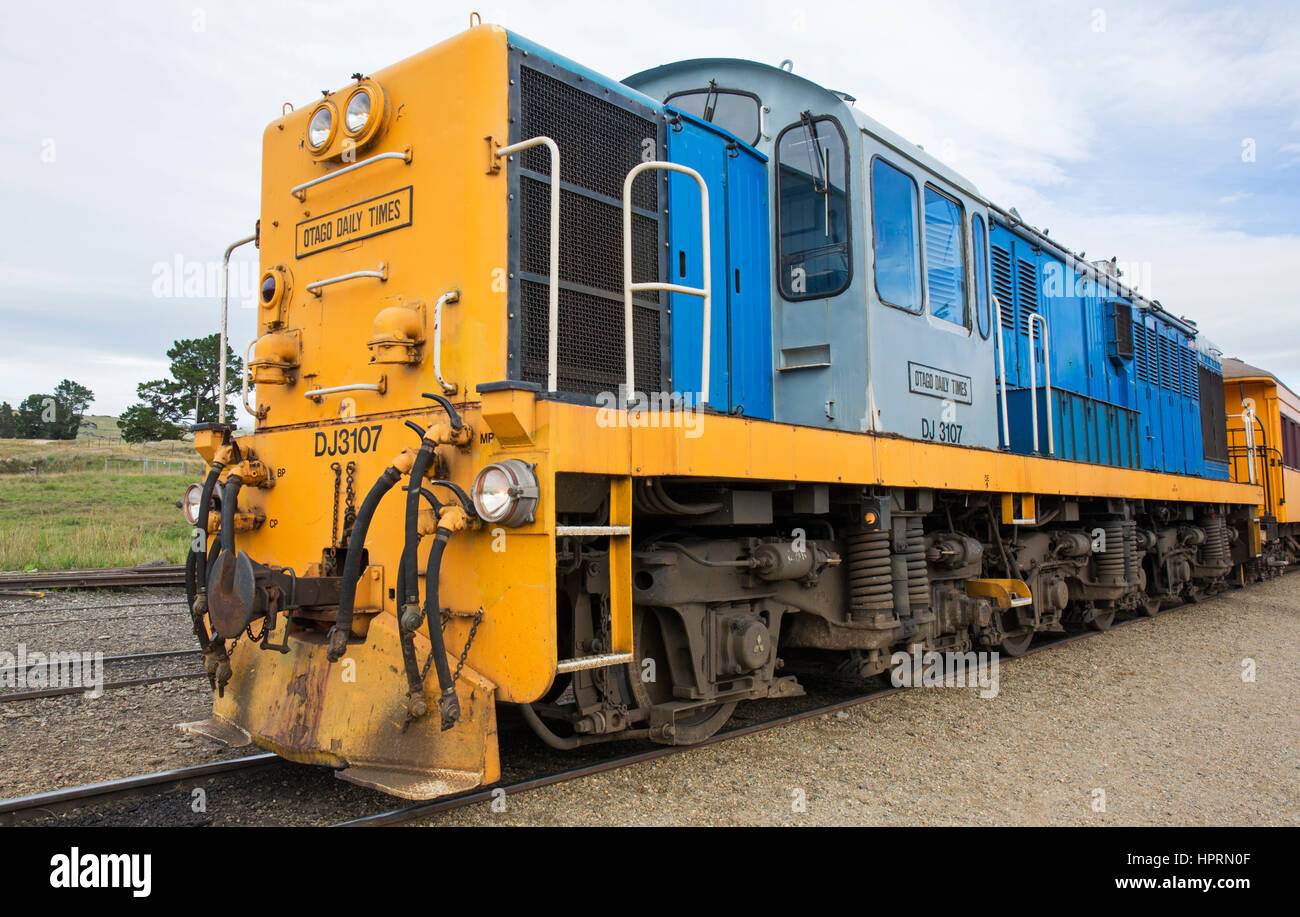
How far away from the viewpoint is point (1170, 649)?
803 cm

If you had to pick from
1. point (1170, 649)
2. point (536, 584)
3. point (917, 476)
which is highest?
point (917, 476)

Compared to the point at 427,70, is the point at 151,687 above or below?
below

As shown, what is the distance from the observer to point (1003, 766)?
446 centimetres

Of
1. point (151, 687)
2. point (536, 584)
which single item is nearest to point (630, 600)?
point (536, 584)

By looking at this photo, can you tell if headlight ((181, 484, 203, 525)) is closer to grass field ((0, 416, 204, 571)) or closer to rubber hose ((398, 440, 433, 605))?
rubber hose ((398, 440, 433, 605))

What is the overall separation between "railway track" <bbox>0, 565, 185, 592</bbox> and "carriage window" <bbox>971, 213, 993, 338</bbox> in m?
10.8

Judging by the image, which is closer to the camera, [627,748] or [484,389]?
[484,389]

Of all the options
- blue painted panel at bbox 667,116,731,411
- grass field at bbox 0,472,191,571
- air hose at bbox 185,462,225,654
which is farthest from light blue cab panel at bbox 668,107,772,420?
grass field at bbox 0,472,191,571

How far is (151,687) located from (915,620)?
516 cm

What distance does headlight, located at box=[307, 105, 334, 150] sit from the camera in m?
4.29

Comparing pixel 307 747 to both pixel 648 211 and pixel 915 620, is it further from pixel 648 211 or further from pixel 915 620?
pixel 915 620

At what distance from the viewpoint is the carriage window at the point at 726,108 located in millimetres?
5340
